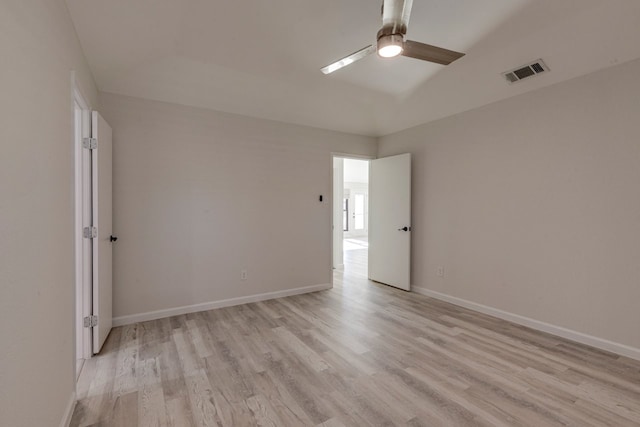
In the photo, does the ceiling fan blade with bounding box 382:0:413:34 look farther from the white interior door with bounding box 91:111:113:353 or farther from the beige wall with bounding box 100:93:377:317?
the beige wall with bounding box 100:93:377:317

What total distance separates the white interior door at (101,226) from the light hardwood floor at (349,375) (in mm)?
252

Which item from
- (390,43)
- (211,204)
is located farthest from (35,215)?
(211,204)

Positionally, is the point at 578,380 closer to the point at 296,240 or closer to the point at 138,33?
the point at 296,240

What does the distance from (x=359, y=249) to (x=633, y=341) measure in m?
6.54

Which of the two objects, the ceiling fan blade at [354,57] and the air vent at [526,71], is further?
the air vent at [526,71]

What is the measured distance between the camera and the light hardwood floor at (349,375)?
1.84m

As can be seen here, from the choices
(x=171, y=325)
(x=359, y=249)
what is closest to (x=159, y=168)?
(x=171, y=325)

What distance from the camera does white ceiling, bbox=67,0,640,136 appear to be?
2.25 metres

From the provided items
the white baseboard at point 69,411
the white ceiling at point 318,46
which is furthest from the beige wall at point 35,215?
the white ceiling at point 318,46

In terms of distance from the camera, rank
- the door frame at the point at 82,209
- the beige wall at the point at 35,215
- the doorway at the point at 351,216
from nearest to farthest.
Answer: the beige wall at the point at 35,215 → the door frame at the point at 82,209 → the doorway at the point at 351,216

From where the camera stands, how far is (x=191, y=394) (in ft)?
6.72

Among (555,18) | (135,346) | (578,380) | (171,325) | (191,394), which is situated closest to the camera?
(191,394)

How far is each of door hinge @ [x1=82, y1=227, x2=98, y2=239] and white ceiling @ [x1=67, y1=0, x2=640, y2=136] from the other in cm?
145

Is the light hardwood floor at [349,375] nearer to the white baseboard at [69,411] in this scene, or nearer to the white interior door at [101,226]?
the white baseboard at [69,411]
